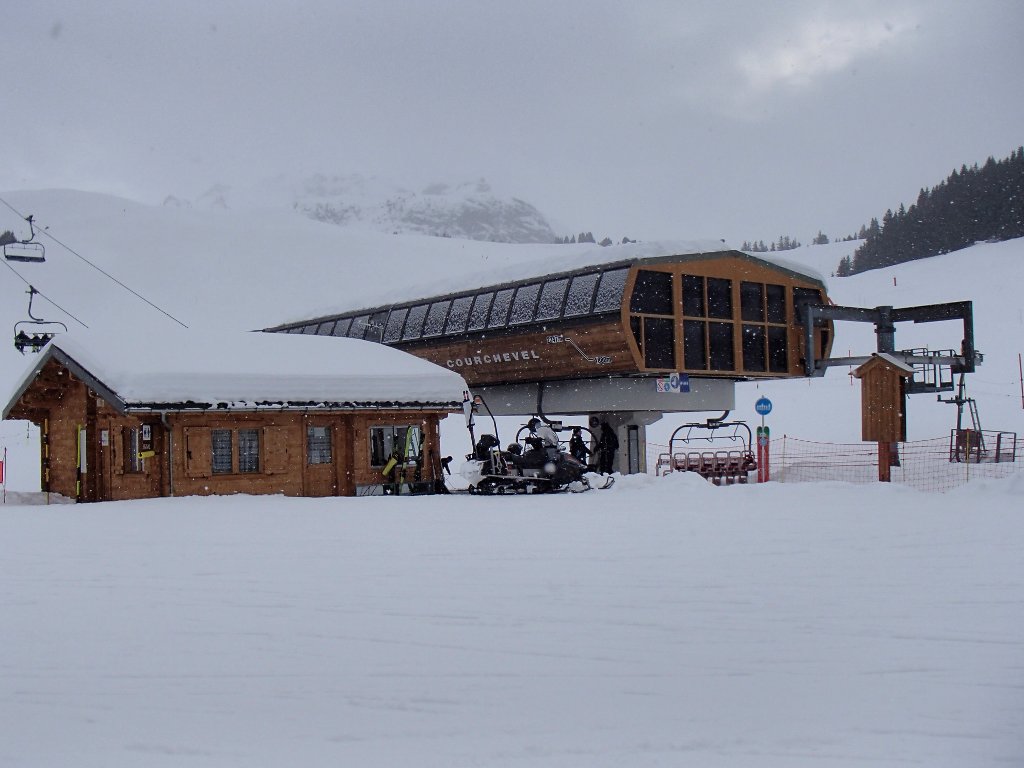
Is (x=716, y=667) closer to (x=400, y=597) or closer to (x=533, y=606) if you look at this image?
(x=533, y=606)

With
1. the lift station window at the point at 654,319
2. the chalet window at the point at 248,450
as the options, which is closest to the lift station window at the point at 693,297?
the lift station window at the point at 654,319

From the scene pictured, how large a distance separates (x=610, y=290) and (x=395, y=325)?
9.98 m

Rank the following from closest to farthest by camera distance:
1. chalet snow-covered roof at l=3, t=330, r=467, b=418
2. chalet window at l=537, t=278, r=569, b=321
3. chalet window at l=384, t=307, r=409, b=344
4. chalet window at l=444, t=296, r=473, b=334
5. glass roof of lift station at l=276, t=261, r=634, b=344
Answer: chalet snow-covered roof at l=3, t=330, r=467, b=418, glass roof of lift station at l=276, t=261, r=634, b=344, chalet window at l=537, t=278, r=569, b=321, chalet window at l=444, t=296, r=473, b=334, chalet window at l=384, t=307, r=409, b=344

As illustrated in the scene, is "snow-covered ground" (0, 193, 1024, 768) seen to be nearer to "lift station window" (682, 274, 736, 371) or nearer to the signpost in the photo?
the signpost

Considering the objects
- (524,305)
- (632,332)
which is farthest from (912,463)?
(524,305)

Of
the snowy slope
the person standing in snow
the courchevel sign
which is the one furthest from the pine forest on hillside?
the person standing in snow

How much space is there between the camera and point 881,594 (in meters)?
8.22

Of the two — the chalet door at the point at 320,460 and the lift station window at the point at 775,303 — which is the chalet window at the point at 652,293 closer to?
the lift station window at the point at 775,303

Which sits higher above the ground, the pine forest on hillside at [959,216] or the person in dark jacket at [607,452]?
the pine forest on hillside at [959,216]

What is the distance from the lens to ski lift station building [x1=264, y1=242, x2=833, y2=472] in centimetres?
2194

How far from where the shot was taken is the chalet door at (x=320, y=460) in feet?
63.0

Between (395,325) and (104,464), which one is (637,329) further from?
(104,464)

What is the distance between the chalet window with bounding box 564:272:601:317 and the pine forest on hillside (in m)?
64.5

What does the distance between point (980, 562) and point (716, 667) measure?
470 centimetres
